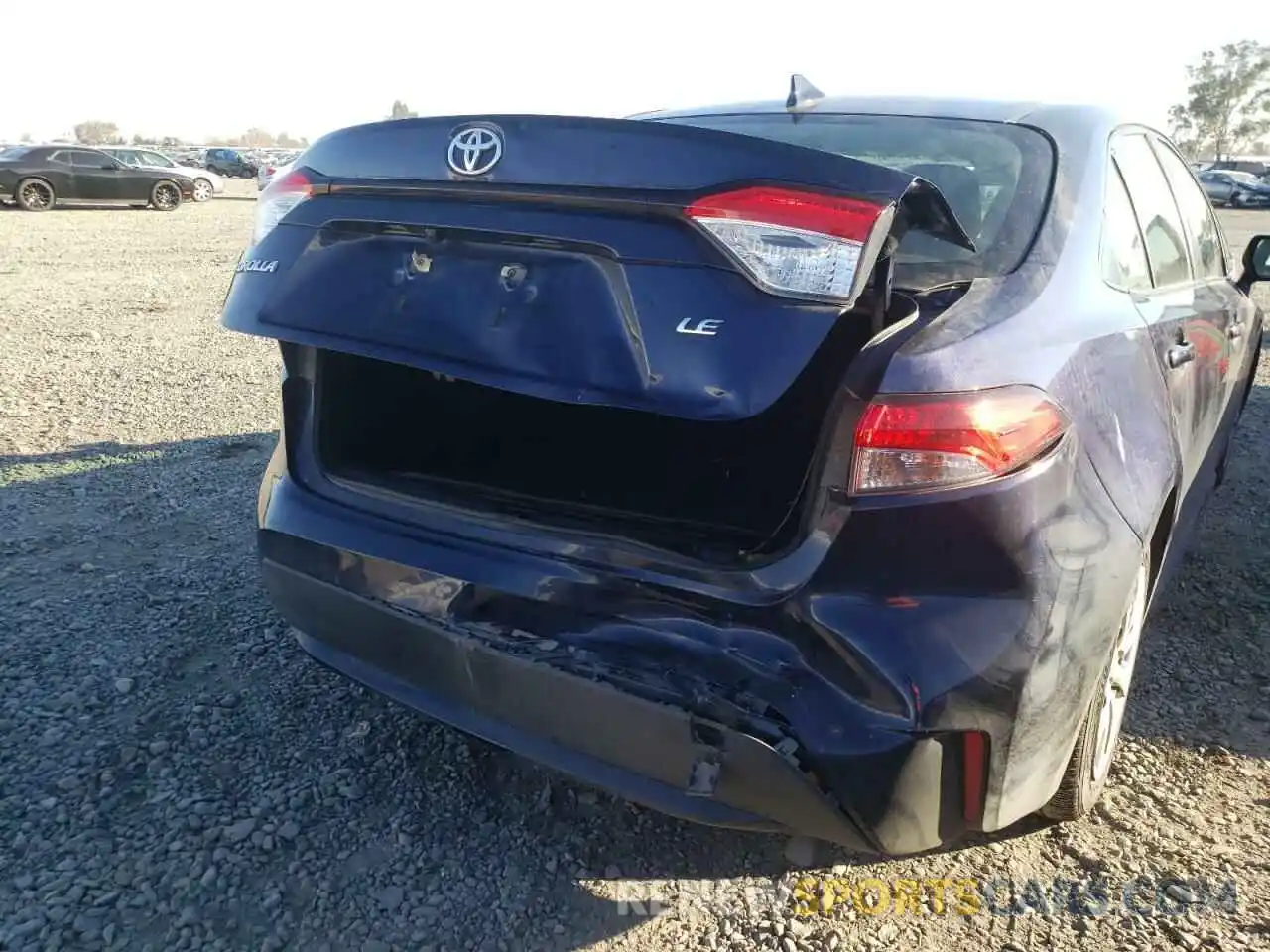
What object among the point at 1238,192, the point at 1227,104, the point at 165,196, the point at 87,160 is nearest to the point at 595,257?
the point at 87,160

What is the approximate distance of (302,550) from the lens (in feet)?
7.09

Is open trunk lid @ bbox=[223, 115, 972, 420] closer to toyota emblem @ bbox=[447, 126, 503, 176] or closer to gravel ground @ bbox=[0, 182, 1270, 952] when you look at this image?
toyota emblem @ bbox=[447, 126, 503, 176]

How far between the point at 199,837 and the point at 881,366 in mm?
1803

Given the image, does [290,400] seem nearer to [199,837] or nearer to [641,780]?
[199,837]

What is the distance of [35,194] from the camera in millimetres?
21797

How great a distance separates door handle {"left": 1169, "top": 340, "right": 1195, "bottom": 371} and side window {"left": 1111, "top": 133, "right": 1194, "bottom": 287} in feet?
0.59

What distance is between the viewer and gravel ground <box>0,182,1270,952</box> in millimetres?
2020

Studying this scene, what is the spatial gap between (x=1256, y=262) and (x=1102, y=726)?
8.61ft

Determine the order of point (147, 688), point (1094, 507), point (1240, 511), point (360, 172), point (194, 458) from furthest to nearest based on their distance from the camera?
1. point (194, 458)
2. point (1240, 511)
3. point (147, 688)
4. point (360, 172)
5. point (1094, 507)

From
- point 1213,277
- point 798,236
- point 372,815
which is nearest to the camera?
point 798,236

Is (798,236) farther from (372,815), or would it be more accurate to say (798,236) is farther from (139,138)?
(139,138)

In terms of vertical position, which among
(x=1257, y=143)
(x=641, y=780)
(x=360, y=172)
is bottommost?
(x=641, y=780)

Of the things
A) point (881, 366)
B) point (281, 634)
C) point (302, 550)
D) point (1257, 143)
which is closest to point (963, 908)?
point (881, 366)

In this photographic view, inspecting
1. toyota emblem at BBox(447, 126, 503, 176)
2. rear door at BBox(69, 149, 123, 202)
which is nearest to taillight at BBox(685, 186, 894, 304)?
toyota emblem at BBox(447, 126, 503, 176)
